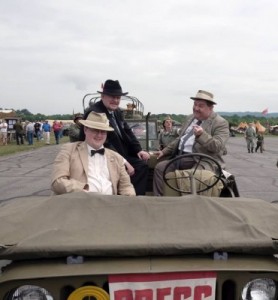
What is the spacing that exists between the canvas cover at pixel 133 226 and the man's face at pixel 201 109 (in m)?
2.03

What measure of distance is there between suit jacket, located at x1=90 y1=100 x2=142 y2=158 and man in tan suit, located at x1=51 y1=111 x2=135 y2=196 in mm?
1076

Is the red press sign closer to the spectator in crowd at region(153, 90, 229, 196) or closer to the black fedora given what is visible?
the spectator in crowd at region(153, 90, 229, 196)

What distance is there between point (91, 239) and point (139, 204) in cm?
53

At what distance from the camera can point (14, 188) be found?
11547 millimetres

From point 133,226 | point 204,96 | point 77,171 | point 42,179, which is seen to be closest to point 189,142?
point 204,96

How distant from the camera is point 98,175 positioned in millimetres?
4129

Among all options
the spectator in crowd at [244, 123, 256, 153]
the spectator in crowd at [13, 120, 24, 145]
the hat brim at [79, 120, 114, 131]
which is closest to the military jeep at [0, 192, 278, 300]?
the hat brim at [79, 120, 114, 131]

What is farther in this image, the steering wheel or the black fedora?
the black fedora

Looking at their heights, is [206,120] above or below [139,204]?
above

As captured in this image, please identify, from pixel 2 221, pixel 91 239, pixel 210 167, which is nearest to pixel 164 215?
pixel 91 239

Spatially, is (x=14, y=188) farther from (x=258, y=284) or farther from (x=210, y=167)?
(x=258, y=284)

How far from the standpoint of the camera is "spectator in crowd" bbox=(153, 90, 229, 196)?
486 cm

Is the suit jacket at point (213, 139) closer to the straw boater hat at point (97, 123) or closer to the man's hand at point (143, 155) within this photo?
the man's hand at point (143, 155)

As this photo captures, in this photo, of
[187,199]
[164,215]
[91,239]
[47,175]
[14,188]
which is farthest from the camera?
[47,175]
